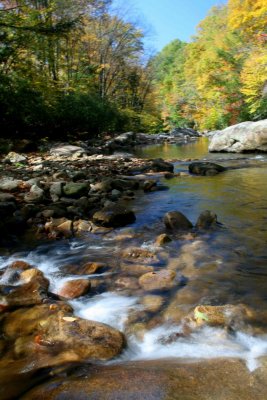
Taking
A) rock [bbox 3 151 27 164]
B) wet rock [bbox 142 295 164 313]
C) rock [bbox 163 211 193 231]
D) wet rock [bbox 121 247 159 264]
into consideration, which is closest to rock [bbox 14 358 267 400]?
wet rock [bbox 142 295 164 313]

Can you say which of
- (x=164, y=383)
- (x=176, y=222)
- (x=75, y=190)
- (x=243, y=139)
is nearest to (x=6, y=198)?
(x=75, y=190)

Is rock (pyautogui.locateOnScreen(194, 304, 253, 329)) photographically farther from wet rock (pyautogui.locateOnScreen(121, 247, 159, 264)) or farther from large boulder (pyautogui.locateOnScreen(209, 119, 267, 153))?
large boulder (pyautogui.locateOnScreen(209, 119, 267, 153))

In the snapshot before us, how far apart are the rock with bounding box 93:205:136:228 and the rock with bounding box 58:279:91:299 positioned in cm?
187

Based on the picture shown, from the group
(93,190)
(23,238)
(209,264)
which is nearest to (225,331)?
(209,264)

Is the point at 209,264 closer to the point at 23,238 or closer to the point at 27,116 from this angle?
the point at 23,238

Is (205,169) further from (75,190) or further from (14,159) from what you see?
(14,159)

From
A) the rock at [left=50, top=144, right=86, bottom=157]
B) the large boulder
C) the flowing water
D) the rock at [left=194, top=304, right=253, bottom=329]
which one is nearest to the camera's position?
the flowing water

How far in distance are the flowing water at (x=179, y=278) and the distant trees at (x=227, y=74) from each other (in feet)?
51.5

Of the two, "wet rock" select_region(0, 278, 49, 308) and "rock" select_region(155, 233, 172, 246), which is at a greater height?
"rock" select_region(155, 233, 172, 246)

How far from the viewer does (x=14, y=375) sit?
78.3 inches

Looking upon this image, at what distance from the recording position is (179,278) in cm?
329

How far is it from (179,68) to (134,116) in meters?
28.8

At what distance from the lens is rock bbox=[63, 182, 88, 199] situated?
21.1ft

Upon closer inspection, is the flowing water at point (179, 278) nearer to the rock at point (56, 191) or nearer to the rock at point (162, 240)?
the rock at point (162, 240)
